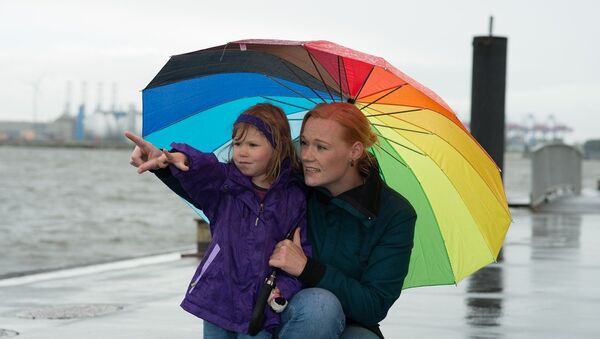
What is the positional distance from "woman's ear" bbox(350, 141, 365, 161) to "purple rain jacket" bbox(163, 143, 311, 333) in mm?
282

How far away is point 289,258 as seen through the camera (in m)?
5.18

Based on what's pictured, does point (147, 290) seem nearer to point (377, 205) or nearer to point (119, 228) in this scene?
point (377, 205)

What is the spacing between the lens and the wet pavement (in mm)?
9148

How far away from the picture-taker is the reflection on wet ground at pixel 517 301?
9.20m

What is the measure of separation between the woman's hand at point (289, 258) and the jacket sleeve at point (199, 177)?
327mm

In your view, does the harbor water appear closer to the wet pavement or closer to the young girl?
the wet pavement

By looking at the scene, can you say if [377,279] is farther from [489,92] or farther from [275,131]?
[489,92]

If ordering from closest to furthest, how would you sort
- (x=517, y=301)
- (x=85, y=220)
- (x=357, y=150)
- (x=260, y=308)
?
(x=260, y=308) < (x=357, y=150) < (x=517, y=301) < (x=85, y=220)

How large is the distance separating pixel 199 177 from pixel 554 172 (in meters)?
22.4

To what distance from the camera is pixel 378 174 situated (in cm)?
564

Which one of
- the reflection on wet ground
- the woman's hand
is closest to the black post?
the reflection on wet ground

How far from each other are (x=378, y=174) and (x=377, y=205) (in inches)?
6.9

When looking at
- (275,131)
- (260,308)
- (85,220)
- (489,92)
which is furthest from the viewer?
(85,220)

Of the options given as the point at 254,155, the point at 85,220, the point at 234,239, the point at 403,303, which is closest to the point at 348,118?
the point at 254,155
